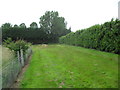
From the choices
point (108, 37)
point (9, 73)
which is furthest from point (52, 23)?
point (9, 73)

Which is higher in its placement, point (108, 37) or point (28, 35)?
point (28, 35)

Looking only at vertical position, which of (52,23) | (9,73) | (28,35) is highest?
(52,23)

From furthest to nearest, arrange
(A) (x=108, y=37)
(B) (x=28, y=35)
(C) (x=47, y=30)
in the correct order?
(C) (x=47, y=30), (B) (x=28, y=35), (A) (x=108, y=37)

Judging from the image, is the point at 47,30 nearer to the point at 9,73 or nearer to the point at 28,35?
the point at 28,35

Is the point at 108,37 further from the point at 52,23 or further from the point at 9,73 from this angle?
the point at 52,23

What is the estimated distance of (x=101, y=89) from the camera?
3.59m

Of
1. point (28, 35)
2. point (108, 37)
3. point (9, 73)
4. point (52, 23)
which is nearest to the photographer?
point (9, 73)

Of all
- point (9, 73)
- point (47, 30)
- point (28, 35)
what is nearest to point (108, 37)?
point (9, 73)

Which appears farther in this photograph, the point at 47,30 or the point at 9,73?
the point at 47,30

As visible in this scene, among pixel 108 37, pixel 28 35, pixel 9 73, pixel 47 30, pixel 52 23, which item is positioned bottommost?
pixel 9 73

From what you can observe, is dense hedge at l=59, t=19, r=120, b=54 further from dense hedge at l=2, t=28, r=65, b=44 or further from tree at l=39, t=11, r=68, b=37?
tree at l=39, t=11, r=68, b=37

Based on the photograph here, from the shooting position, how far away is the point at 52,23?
46.4m

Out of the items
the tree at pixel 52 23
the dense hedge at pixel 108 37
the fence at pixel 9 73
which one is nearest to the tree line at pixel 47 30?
the tree at pixel 52 23

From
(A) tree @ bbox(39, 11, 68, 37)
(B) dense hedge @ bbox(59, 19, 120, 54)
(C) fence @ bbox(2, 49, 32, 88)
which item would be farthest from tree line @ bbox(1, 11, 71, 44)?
(C) fence @ bbox(2, 49, 32, 88)
